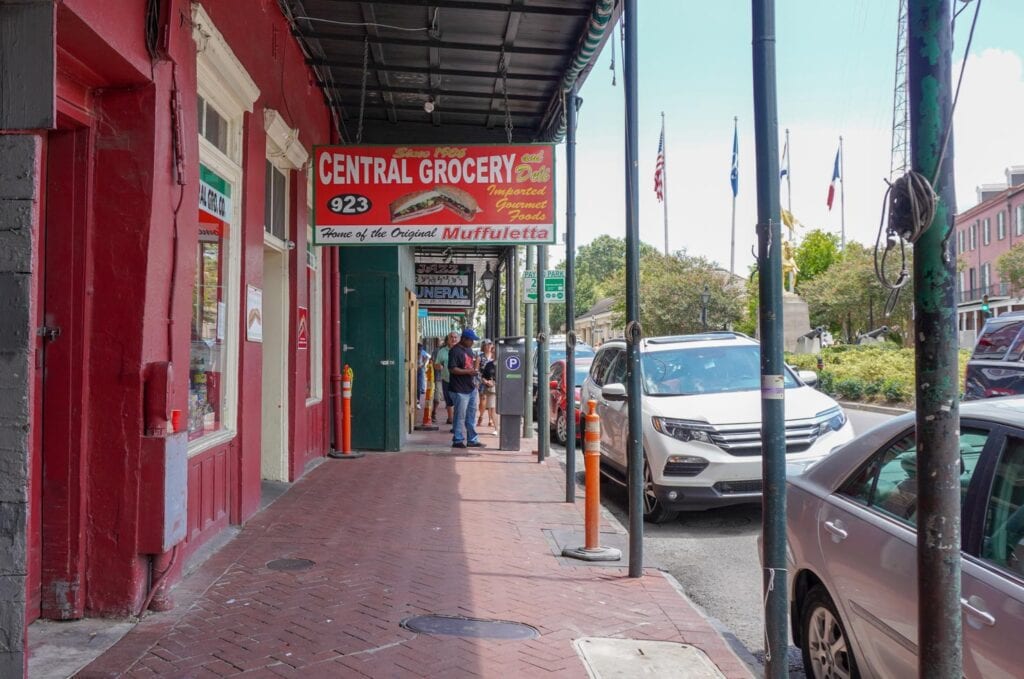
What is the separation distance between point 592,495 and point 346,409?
5.93 meters

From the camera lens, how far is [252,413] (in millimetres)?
7578

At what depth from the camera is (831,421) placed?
8.16m

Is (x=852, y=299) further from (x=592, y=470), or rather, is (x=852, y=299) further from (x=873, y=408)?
(x=592, y=470)

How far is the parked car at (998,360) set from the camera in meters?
9.70

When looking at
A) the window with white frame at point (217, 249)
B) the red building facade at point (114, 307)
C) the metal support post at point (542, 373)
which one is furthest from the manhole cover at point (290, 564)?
the metal support post at point (542, 373)

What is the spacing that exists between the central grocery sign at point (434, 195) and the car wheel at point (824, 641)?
6.08m

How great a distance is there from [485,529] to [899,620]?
474 cm

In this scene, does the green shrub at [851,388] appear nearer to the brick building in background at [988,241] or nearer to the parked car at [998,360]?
the parked car at [998,360]

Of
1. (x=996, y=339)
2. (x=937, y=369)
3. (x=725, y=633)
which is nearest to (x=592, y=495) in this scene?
(x=725, y=633)

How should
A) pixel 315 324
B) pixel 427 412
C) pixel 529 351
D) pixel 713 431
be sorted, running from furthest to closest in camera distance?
1. pixel 427 412
2. pixel 529 351
3. pixel 315 324
4. pixel 713 431

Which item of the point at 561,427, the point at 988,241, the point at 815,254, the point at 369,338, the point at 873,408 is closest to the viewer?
the point at 369,338

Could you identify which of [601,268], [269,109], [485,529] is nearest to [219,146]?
[269,109]

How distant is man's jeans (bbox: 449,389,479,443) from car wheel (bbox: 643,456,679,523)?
18.3 ft

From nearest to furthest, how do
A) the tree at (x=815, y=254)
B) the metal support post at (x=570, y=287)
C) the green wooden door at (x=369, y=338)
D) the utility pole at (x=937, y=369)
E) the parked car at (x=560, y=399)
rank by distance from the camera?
the utility pole at (x=937, y=369), the metal support post at (x=570, y=287), the green wooden door at (x=369, y=338), the parked car at (x=560, y=399), the tree at (x=815, y=254)
